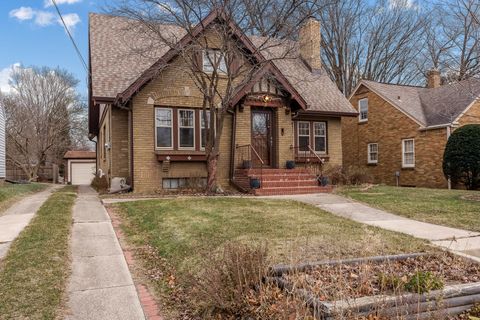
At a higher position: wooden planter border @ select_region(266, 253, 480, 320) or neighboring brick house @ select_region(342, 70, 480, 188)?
neighboring brick house @ select_region(342, 70, 480, 188)

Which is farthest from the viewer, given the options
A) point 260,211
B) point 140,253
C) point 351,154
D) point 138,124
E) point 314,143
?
point 351,154

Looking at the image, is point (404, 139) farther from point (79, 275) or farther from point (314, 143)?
point (79, 275)

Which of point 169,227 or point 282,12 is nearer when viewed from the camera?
point 169,227

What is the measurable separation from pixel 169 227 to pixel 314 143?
12383 millimetres

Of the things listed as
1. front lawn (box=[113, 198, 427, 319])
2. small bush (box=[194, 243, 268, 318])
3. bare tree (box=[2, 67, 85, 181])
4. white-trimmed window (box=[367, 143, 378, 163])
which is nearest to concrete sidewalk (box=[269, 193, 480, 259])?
front lawn (box=[113, 198, 427, 319])

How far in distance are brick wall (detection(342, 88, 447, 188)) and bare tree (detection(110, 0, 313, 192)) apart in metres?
9.89

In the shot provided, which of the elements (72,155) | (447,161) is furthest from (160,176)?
(72,155)

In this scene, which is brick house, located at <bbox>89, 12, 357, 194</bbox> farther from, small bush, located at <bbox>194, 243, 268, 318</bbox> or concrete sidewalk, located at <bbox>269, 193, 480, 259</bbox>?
small bush, located at <bbox>194, 243, 268, 318</bbox>

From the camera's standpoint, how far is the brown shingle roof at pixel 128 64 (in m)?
15.7

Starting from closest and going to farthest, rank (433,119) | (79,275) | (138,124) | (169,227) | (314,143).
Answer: (79,275) < (169,227) < (138,124) < (314,143) < (433,119)

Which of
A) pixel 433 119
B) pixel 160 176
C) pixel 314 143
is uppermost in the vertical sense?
pixel 433 119

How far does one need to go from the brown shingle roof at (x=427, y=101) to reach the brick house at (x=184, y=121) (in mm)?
6490

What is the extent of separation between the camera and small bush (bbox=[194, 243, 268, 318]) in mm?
4078

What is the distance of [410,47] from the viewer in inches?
1366
